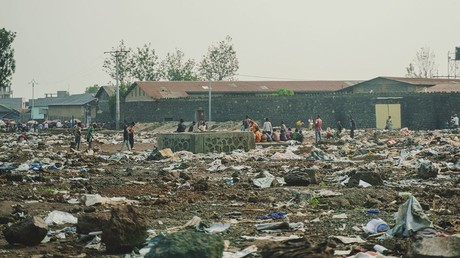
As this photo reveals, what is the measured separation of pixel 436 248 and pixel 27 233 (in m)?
4.16

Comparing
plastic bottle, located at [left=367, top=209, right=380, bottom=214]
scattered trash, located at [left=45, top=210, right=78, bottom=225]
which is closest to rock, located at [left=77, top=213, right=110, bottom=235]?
scattered trash, located at [left=45, top=210, right=78, bottom=225]

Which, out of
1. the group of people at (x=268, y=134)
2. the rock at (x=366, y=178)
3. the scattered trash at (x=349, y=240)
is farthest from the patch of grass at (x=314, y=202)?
the group of people at (x=268, y=134)

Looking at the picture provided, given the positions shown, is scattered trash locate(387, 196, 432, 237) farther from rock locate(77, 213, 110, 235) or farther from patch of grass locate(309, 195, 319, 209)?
rock locate(77, 213, 110, 235)

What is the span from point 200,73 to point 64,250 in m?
87.0

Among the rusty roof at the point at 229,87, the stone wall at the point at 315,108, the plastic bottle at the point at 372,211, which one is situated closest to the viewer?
the plastic bottle at the point at 372,211

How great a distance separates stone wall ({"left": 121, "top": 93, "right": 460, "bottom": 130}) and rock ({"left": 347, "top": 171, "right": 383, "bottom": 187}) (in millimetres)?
32585

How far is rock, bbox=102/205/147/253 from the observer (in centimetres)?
744

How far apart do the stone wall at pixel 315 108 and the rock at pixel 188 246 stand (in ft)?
133

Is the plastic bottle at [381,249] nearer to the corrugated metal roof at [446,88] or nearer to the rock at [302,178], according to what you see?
the rock at [302,178]

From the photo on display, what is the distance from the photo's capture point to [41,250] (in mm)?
7570

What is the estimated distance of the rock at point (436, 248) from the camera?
598 centimetres

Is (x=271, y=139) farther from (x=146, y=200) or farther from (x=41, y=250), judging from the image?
(x=41, y=250)

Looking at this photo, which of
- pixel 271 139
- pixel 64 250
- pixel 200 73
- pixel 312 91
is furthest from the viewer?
pixel 200 73

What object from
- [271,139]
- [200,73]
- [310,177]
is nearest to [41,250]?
[310,177]
